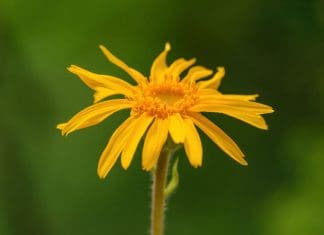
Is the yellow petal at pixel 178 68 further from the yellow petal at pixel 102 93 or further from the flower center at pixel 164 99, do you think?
the yellow petal at pixel 102 93

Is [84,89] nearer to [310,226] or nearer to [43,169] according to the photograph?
[43,169]

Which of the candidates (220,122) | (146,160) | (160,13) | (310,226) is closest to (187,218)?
(220,122)

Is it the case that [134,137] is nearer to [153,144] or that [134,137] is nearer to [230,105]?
[153,144]

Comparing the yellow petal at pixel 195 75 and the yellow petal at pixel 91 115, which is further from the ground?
the yellow petal at pixel 195 75

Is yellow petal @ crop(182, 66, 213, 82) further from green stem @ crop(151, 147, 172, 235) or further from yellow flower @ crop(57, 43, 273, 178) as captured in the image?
green stem @ crop(151, 147, 172, 235)

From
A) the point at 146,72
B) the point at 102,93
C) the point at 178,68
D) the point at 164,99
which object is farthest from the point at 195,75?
the point at 146,72

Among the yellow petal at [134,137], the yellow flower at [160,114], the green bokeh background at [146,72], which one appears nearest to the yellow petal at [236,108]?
the yellow flower at [160,114]
